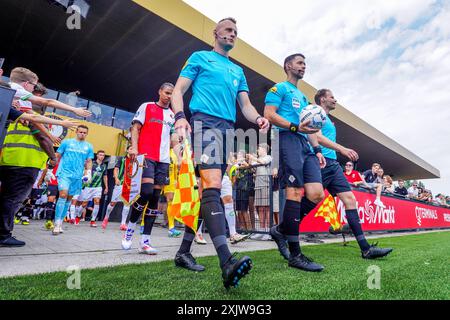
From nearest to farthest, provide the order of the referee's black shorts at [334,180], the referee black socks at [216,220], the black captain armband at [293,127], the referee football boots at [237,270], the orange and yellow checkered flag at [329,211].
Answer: the referee football boots at [237,270]
the referee black socks at [216,220]
the black captain armband at [293,127]
the referee's black shorts at [334,180]
the orange and yellow checkered flag at [329,211]

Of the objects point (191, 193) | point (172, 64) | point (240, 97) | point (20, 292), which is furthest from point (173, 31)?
point (20, 292)

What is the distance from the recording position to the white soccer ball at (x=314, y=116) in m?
2.75

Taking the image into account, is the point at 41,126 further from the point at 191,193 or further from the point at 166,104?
the point at 191,193

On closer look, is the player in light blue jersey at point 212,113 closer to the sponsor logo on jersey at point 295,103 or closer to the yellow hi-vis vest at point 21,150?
the sponsor logo on jersey at point 295,103

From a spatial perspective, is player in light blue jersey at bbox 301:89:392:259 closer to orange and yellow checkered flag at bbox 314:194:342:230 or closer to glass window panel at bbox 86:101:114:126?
orange and yellow checkered flag at bbox 314:194:342:230

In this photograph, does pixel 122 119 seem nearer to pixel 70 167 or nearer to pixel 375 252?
pixel 70 167

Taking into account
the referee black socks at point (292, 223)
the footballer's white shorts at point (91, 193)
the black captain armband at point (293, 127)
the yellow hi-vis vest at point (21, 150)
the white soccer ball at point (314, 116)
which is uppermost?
the white soccer ball at point (314, 116)

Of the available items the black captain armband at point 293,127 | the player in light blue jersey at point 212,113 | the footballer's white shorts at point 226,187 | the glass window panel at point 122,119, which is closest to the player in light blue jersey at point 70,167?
the footballer's white shorts at point 226,187

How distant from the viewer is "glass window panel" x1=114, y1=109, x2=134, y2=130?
49.8ft

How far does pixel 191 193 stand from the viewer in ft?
7.04

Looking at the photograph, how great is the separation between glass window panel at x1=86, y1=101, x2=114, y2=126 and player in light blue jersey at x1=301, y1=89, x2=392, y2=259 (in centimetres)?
1303

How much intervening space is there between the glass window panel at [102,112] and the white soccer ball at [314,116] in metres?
13.6

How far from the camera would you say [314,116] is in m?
2.80

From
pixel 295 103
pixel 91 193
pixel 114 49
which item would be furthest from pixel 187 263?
pixel 114 49
